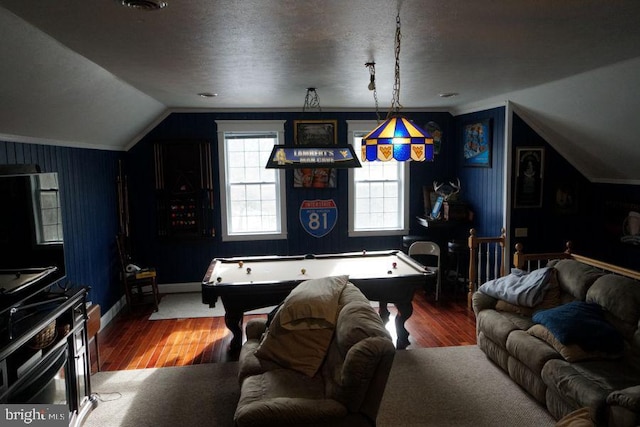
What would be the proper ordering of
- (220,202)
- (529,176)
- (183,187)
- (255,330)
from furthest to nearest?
1. (220,202)
2. (183,187)
3. (529,176)
4. (255,330)

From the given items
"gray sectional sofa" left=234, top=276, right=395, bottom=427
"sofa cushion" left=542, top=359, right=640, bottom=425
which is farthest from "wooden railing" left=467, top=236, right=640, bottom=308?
"gray sectional sofa" left=234, top=276, right=395, bottom=427

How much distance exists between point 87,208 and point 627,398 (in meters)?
5.22

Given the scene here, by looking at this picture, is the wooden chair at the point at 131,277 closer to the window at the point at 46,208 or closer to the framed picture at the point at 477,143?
the window at the point at 46,208

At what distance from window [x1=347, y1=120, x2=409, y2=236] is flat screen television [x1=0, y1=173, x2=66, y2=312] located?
4487mm

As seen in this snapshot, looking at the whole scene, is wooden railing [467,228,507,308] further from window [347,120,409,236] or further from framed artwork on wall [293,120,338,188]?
framed artwork on wall [293,120,338,188]

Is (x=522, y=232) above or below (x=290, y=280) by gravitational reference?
above

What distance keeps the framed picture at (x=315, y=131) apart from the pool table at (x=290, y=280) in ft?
7.60

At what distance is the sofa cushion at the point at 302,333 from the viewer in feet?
10.3

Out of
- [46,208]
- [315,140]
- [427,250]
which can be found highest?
[315,140]

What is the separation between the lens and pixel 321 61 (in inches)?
145

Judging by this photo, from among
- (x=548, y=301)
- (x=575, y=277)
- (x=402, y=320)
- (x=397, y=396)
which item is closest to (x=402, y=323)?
(x=402, y=320)

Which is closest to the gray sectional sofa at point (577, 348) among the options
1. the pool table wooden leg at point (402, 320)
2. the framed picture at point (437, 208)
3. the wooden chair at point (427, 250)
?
the pool table wooden leg at point (402, 320)

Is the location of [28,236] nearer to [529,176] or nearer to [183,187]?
[183,187]

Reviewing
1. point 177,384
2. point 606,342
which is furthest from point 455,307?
point 177,384
